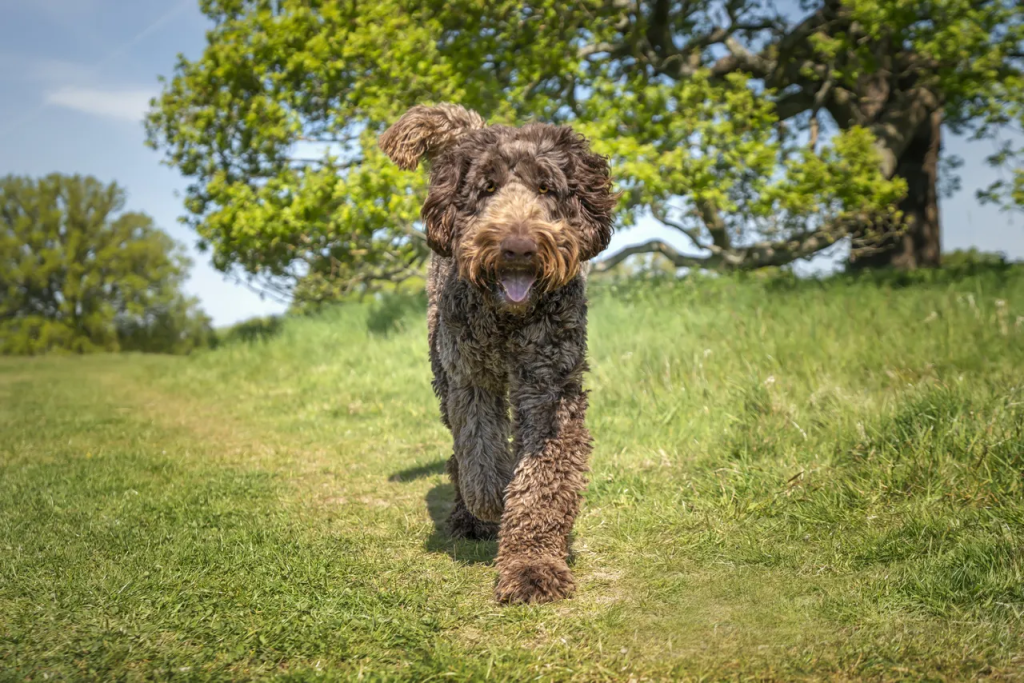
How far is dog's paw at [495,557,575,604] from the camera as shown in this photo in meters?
3.64

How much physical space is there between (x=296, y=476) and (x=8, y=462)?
246 centimetres

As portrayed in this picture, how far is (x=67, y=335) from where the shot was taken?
792 inches

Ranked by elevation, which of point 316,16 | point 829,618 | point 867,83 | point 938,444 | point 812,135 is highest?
point 316,16

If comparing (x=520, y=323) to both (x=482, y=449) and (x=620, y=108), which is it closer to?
(x=482, y=449)

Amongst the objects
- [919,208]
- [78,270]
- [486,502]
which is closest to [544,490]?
[486,502]

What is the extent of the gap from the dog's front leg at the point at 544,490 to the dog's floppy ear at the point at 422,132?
1.53 metres

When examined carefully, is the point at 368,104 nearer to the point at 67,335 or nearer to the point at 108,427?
the point at 108,427

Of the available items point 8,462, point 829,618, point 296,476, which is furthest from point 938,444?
point 8,462

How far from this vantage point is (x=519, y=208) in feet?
11.8

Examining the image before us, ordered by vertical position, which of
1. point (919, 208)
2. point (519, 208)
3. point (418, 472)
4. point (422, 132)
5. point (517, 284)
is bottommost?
point (418, 472)

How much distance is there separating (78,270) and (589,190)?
64.6 feet

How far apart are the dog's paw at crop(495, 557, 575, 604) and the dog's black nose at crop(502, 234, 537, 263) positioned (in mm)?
1414

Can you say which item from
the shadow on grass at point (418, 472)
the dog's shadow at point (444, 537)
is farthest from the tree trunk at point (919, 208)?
the dog's shadow at point (444, 537)

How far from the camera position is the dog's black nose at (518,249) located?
3.44 metres
